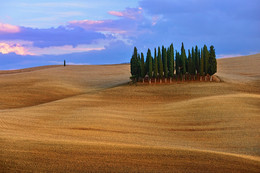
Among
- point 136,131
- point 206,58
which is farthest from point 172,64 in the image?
point 136,131

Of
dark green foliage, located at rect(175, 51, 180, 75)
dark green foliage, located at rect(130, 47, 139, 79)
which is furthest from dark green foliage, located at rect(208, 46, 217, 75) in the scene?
dark green foliage, located at rect(130, 47, 139, 79)

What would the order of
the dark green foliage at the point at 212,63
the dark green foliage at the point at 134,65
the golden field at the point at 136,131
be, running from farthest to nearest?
the dark green foliage at the point at 134,65 < the dark green foliage at the point at 212,63 < the golden field at the point at 136,131

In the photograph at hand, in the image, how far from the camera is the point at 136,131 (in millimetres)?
20516

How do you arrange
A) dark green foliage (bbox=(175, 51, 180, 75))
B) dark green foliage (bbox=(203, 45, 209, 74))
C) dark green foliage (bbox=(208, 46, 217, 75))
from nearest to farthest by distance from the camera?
dark green foliage (bbox=(208, 46, 217, 75))
dark green foliage (bbox=(203, 45, 209, 74))
dark green foliage (bbox=(175, 51, 180, 75))

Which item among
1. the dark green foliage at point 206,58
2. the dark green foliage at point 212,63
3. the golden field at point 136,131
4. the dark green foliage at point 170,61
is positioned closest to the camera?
the golden field at point 136,131

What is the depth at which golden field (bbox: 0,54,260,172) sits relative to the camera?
499 inches

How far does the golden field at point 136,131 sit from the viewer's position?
499 inches

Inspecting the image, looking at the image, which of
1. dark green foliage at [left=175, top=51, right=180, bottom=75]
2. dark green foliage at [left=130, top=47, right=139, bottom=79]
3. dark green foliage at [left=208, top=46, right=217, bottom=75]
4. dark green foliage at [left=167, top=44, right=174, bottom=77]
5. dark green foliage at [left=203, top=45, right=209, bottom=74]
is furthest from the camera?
dark green foliage at [left=175, top=51, right=180, bottom=75]

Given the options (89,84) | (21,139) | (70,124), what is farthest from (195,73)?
(21,139)

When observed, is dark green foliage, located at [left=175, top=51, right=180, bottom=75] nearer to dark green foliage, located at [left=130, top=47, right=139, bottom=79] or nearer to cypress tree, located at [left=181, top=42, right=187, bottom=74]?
cypress tree, located at [left=181, top=42, right=187, bottom=74]

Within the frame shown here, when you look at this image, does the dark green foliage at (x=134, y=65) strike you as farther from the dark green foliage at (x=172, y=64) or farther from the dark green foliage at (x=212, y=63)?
the dark green foliage at (x=212, y=63)

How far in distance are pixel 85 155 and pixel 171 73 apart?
33808mm

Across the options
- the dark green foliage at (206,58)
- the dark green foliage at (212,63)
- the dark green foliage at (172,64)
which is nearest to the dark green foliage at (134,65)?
the dark green foliage at (172,64)

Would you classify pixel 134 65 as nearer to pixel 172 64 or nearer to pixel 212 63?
pixel 172 64
